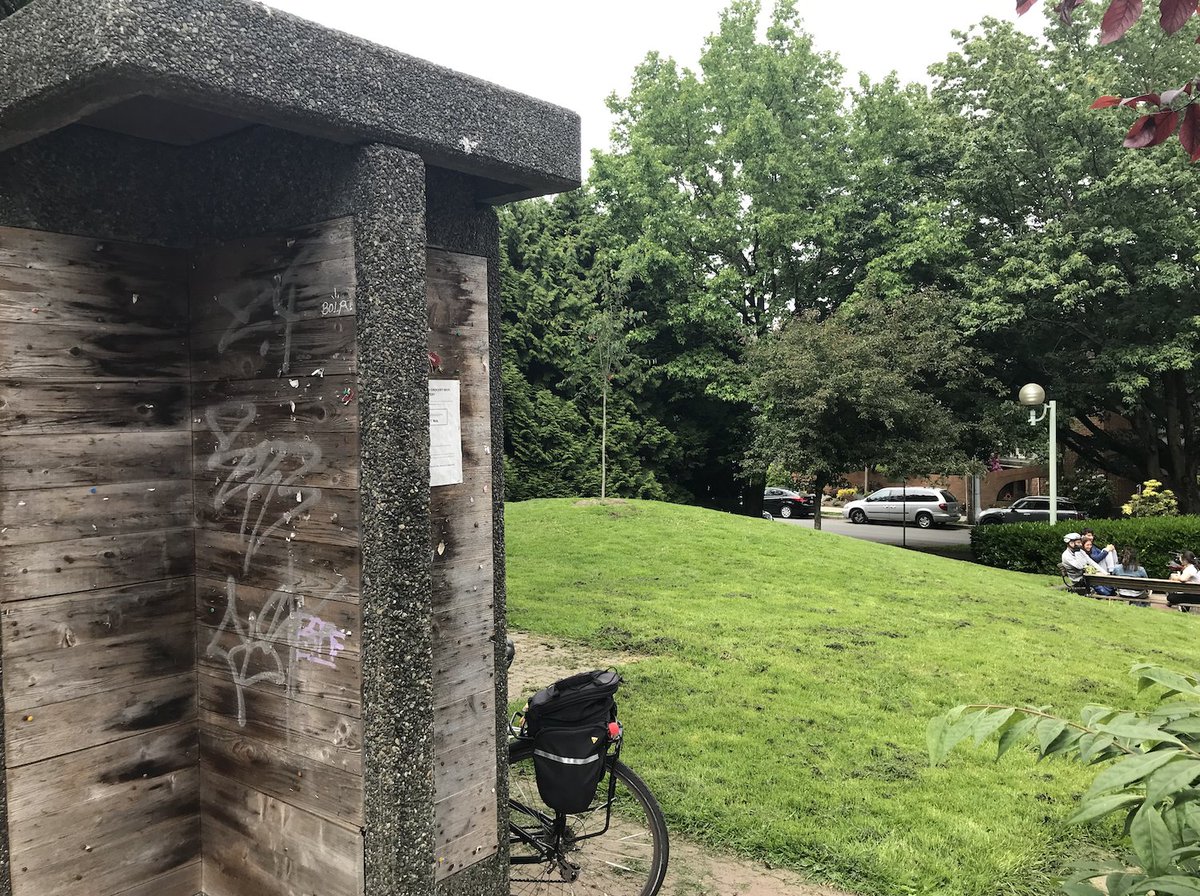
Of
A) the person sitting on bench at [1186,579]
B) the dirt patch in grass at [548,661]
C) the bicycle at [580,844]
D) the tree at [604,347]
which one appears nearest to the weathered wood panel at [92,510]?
the bicycle at [580,844]

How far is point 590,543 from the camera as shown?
45.7 feet

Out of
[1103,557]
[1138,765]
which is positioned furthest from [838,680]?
[1103,557]

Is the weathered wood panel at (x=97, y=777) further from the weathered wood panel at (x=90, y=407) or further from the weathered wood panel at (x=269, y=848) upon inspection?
the weathered wood panel at (x=90, y=407)

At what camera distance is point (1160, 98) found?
5.50ft

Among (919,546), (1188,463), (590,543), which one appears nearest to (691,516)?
(590,543)

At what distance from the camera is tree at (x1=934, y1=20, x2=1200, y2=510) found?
65.2 ft

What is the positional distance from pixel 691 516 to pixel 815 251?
44.7ft

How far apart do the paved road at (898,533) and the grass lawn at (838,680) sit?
11433 mm

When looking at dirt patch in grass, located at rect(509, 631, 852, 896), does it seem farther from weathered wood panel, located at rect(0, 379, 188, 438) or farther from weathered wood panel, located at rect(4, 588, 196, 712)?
weathered wood panel, located at rect(0, 379, 188, 438)

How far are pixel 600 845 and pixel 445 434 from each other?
7.74 feet

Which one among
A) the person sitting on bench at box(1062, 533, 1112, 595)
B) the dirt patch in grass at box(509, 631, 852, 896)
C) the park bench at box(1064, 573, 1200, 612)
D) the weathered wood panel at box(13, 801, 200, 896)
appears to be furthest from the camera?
the person sitting on bench at box(1062, 533, 1112, 595)

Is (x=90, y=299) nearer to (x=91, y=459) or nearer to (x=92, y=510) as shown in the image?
(x=91, y=459)

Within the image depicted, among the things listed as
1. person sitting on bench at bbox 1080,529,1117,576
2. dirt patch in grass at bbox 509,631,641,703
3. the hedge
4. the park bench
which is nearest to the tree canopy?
the hedge

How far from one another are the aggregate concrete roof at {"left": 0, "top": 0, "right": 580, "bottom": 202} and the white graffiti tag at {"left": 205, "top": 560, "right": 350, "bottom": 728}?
128cm
